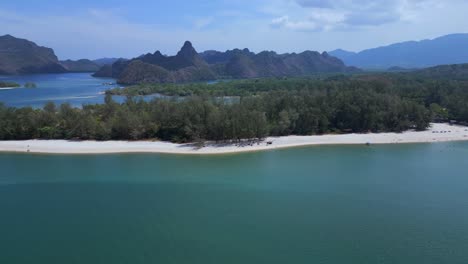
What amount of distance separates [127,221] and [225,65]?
154 metres

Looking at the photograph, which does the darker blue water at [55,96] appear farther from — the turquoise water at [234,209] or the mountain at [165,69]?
the turquoise water at [234,209]

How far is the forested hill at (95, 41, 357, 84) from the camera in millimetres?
132125

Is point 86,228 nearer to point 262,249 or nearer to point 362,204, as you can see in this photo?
point 262,249

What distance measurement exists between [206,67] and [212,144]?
12402cm

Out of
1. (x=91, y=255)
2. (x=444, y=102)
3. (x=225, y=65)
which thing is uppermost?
(x=225, y=65)

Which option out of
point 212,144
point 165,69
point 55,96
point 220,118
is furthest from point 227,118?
point 165,69

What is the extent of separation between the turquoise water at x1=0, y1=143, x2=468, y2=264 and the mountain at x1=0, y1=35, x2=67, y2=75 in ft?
556

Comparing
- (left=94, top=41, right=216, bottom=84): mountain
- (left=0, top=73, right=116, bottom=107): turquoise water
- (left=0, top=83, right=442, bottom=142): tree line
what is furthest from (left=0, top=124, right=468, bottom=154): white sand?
(left=94, top=41, right=216, bottom=84): mountain

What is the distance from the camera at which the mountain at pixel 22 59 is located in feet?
569

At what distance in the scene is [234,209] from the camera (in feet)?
69.0

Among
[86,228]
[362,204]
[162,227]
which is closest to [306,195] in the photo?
[362,204]

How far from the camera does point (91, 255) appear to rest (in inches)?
638

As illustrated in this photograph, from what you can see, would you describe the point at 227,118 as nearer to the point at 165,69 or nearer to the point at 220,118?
the point at 220,118

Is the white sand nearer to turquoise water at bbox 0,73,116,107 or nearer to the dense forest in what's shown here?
the dense forest
